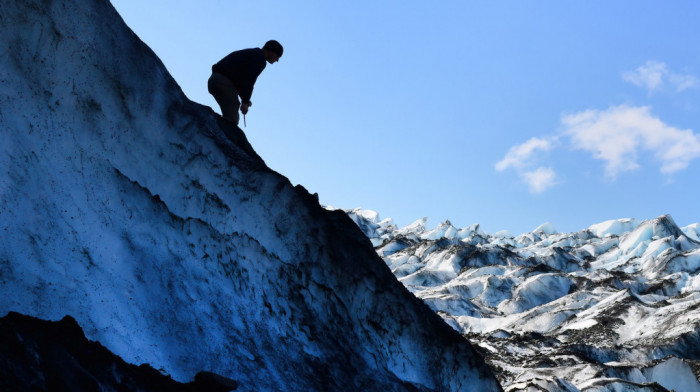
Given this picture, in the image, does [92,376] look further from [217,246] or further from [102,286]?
[217,246]

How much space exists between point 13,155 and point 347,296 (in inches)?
147

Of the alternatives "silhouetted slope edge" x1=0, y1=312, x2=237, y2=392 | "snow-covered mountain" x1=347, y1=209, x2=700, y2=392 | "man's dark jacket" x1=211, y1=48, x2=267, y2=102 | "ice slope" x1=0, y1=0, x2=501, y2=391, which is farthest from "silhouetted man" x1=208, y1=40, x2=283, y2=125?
"snow-covered mountain" x1=347, y1=209, x2=700, y2=392

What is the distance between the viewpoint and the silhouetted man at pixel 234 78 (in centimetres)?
673

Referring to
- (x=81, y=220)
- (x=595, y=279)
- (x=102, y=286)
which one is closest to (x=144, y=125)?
(x=81, y=220)

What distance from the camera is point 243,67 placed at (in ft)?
22.2

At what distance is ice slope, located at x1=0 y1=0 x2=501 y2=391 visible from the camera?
13.8 ft

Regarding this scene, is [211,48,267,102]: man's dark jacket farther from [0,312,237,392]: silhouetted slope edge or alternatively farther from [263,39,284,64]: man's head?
[0,312,237,392]: silhouetted slope edge

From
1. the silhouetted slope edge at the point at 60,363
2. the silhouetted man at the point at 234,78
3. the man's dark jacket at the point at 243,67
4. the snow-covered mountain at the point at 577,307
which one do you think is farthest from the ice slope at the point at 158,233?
the snow-covered mountain at the point at 577,307

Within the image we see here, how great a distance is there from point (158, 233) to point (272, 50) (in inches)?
111

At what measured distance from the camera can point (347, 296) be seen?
6.80 metres

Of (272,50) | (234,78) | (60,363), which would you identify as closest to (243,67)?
(234,78)

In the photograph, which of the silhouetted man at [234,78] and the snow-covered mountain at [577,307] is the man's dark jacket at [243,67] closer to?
the silhouetted man at [234,78]

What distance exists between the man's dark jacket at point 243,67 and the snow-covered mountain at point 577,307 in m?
7.17

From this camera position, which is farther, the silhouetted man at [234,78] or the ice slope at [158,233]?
the silhouetted man at [234,78]
